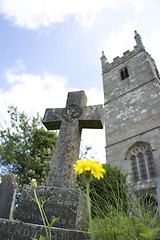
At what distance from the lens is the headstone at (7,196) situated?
253 cm

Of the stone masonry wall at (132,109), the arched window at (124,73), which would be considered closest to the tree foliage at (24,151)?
the stone masonry wall at (132,109)

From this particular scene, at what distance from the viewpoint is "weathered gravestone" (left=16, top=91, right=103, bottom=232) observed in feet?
6.25

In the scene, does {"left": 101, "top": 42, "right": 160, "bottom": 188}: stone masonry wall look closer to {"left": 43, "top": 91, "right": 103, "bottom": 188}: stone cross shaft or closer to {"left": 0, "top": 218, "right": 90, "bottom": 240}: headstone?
{"left": 43, "top": 91, "right": 103, "bottom": 188}: stone cross shaft

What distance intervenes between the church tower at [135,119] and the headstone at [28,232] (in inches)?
381

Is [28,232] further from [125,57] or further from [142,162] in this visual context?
[125,57]

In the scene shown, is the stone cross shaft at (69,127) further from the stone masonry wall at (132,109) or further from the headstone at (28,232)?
the stone masonry wall at (132,109)

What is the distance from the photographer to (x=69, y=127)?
3.03m

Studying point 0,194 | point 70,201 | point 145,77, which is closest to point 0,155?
point 0,194

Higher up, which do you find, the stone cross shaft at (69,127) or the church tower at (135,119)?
the church tower at (135,119)

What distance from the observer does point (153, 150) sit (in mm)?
10922

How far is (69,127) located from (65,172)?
84 centimetres

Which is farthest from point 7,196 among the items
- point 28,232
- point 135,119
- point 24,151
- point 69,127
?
point 135,119

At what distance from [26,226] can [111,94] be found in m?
15.0

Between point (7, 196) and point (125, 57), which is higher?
point (125, 57)
